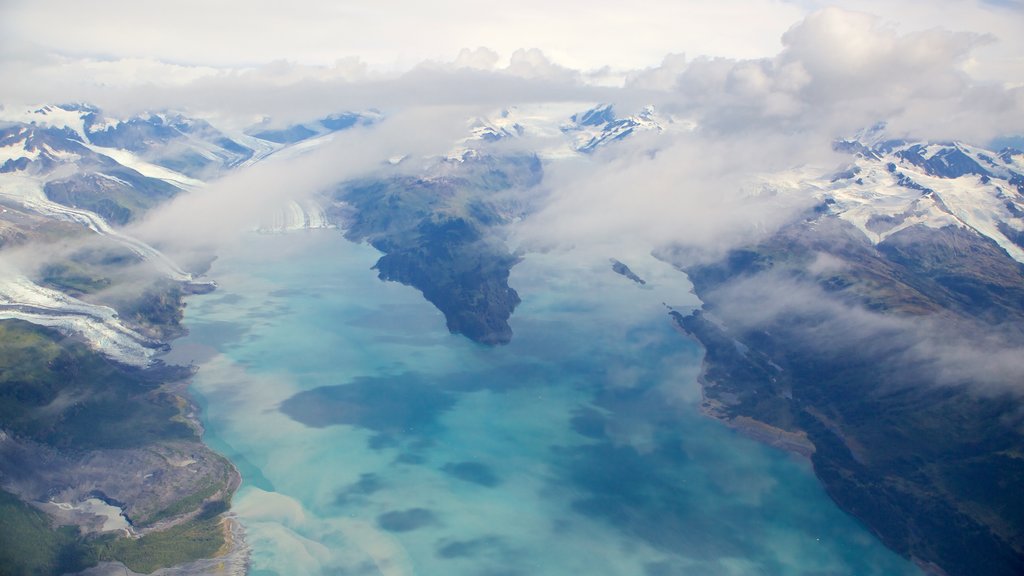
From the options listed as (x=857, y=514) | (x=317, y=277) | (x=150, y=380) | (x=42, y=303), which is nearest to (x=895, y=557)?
(x=857, y=514)

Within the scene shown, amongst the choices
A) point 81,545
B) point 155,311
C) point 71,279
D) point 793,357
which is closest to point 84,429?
point 81,545

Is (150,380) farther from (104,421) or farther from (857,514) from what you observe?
(857,514)

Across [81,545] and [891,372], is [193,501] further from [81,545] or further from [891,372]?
[891,372]

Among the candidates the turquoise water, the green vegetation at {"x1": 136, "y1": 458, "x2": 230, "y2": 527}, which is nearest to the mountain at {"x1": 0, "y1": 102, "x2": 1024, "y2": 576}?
the green vegetation at {"x1": 136, "y1": 458, "x2": 230, "y2": 527}

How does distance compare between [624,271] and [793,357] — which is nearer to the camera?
[793,357]

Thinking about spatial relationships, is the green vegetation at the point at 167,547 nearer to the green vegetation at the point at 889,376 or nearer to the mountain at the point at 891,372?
the mountain at the point at 891,372

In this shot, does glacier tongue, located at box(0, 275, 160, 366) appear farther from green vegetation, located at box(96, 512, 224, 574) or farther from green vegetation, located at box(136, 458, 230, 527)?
green vegetation, located at box(96, 512, 224, 574)
